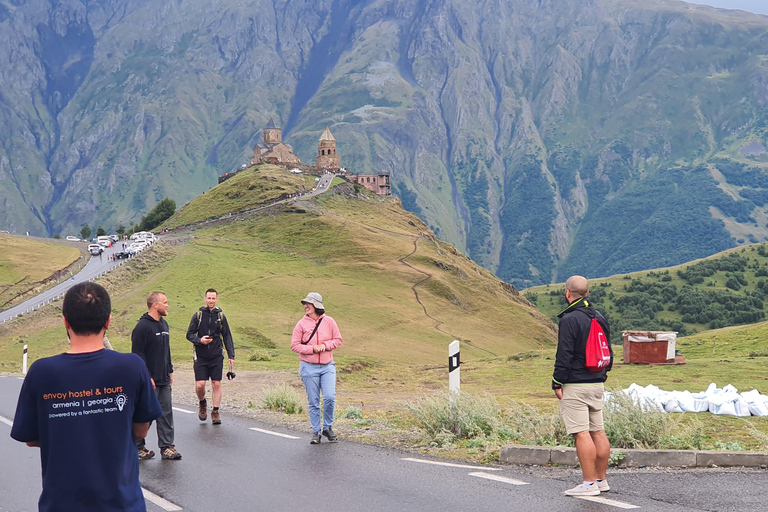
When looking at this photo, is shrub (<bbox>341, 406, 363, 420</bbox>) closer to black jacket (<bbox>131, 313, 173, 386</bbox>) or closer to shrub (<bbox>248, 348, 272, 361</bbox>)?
black jacket (<bbox>131, 313, 173, 386</bbox>)

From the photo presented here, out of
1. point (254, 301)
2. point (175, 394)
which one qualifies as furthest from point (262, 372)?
point (254, 301)

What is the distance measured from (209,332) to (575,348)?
7896mm

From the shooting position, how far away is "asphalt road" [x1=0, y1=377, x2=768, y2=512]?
9.20 m

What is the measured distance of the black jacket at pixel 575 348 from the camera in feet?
31.8

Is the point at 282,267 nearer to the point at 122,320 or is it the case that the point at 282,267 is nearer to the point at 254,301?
the point at 254,301

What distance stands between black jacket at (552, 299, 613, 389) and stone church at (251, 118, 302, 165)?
150254 millimetres

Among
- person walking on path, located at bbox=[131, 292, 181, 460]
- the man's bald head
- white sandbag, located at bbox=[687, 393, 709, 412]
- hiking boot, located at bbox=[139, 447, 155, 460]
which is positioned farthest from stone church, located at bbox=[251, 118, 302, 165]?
the man's bald head

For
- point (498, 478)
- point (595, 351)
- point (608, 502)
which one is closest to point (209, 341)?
point (498, 478)

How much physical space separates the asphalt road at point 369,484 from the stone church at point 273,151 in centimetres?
14764

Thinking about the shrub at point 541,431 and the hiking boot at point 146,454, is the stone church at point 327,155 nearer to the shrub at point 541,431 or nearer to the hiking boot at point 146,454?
the shrub at point 541,431

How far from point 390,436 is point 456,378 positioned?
5.13 feet

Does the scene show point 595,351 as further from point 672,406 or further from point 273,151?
point 273,151

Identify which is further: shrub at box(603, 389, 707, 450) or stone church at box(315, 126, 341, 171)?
stone church at box(315, 126, 341, 171)

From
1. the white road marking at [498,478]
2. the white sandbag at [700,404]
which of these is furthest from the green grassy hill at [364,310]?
the white road marking at [498,478]
